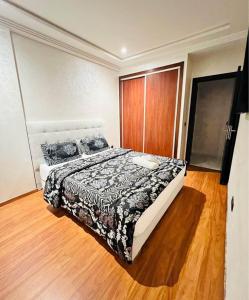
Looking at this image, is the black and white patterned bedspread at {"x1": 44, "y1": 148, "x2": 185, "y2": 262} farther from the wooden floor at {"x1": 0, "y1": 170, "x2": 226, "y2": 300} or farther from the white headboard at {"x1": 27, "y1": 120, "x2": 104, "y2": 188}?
the white headboard at {"x1": 27, "y1": 120, "x2": 104, "y2": 188}

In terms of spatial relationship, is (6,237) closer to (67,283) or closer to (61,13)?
(67,283)

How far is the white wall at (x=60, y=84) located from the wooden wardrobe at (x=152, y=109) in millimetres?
534

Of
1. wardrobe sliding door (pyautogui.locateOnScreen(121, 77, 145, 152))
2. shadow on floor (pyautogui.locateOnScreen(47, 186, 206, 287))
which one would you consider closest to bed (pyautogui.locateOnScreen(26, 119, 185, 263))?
shadow on floor (pyautogui.locateOnScreen(47, 186, 206, 287))

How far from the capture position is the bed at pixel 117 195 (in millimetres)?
1277

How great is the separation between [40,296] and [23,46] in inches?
118

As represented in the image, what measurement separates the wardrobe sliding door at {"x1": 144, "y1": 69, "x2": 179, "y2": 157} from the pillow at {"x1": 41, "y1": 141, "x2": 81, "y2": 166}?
1.94 meters

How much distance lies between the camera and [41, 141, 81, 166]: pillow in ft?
8.02

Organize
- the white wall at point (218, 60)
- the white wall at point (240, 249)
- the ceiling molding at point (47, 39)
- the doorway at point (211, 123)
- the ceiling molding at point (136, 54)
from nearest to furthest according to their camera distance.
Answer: the white wall at point (240, 249) < the ceiling molding at point (136, 54) < the ceiling molding at point (47, 39) < the white wall at point (218, 60) < the doorway at point (211, 123)

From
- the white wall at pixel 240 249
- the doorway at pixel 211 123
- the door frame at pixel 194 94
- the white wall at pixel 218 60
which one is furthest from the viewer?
the doorway at pixel 211 123

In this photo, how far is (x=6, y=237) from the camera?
167 cm

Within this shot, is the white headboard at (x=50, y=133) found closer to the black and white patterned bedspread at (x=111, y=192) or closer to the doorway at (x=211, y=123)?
the black and white patterned bedspread at (x=111, y=192)

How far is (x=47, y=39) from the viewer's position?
7.82 ft

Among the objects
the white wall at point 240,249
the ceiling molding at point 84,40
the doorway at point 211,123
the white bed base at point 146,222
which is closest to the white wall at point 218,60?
the ceiling molding at point 84,40

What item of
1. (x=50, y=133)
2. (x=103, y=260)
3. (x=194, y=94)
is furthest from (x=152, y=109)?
(x=103, y=260)
